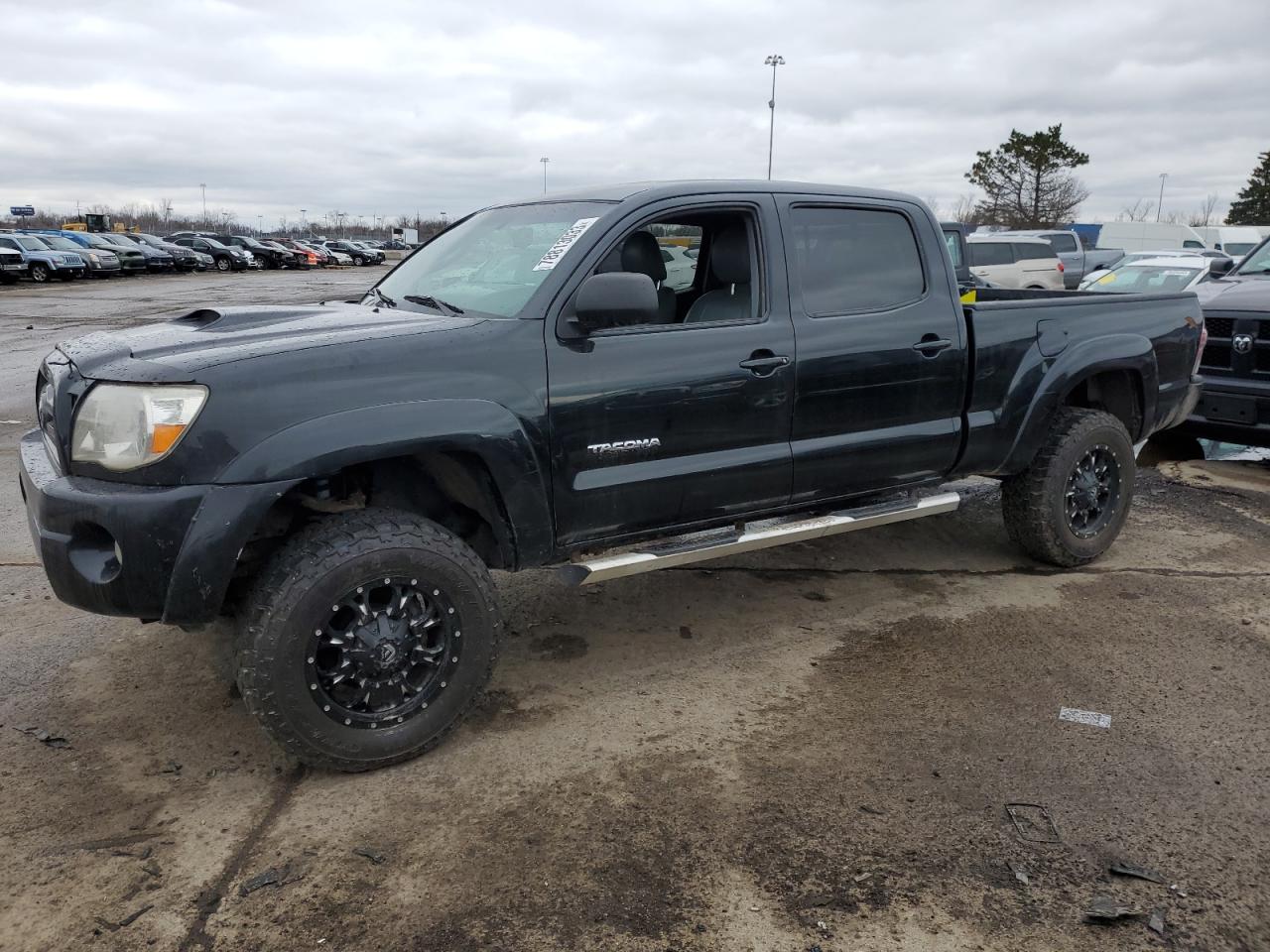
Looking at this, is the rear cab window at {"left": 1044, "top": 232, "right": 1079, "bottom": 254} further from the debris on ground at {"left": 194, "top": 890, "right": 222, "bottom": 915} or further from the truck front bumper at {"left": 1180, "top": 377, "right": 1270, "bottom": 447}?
the debris on ground at {"left": 194, "top": 890, "right": 222, "bottom": 915}

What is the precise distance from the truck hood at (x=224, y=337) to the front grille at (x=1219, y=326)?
607cm

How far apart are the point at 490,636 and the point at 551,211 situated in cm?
175

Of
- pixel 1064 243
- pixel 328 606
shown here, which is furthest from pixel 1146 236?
pixel 328 606

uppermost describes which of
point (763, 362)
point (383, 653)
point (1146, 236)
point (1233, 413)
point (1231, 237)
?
point (1231, 237)

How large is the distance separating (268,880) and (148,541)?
3.25 feet

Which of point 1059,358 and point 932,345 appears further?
point 1059,358

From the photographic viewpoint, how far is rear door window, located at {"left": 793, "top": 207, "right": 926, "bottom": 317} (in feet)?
13.5

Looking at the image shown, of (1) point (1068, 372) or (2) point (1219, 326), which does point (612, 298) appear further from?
(2) point (1219, 326)

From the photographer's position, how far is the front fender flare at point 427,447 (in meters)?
2.90

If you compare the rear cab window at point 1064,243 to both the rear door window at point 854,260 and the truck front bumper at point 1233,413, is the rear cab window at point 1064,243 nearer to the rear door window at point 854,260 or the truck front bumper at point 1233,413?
the truck front bumper at point 1233,413

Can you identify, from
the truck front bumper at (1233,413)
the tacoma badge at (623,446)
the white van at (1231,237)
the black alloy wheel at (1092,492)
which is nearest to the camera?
the tacoma badge at (623,446)

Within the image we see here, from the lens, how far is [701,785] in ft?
10.3

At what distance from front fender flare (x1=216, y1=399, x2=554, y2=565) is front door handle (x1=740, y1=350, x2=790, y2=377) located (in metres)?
0.94

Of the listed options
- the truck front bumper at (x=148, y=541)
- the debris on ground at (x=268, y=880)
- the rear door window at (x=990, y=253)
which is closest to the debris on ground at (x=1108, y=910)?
the debris on ground at (x=268, y=880)
